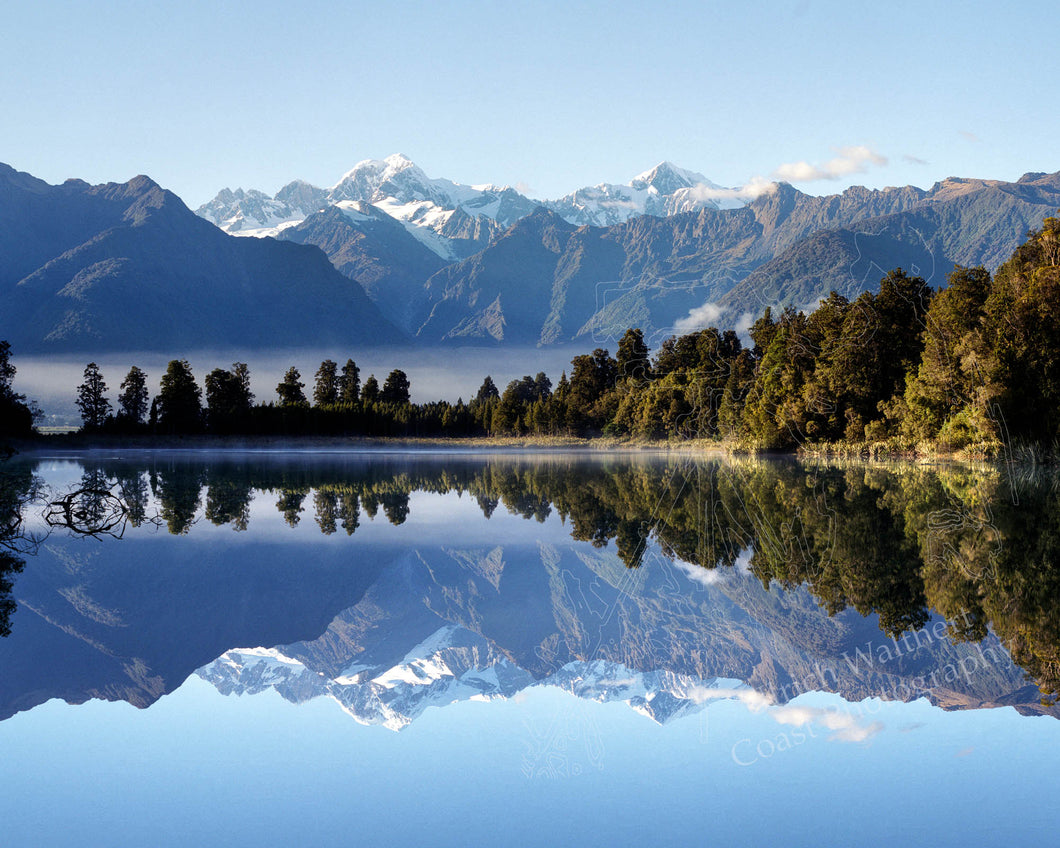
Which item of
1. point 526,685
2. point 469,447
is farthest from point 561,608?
point 469,447

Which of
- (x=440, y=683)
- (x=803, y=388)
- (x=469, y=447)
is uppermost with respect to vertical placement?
(x=803, y=388)

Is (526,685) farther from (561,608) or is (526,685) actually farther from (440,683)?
(561,608)

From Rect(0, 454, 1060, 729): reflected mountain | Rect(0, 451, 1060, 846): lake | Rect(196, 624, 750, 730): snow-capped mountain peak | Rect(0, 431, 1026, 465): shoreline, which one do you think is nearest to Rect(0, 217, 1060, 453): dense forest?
Rect(0, 431, 1026, 465): shoreline

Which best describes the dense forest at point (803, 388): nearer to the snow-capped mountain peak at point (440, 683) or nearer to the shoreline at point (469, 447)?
the shoreline at point (469, 447)

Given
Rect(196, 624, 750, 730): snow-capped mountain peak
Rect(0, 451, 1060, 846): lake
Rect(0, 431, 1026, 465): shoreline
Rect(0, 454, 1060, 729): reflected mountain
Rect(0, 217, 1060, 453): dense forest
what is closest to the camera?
Rect(0, 451, 1060, 846): lake

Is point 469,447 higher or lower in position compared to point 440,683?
lower

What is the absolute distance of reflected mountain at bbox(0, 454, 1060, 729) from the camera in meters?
7.00

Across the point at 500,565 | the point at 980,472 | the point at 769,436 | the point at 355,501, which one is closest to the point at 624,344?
the point at 769,436

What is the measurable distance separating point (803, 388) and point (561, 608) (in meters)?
39.5

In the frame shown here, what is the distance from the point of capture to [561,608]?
9.73m

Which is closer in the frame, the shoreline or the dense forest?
the dense forest

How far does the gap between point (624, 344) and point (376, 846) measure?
77173 millimetres

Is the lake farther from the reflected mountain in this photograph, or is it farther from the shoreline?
the shoreline

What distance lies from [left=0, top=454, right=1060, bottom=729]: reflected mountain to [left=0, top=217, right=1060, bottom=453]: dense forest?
17.3m
